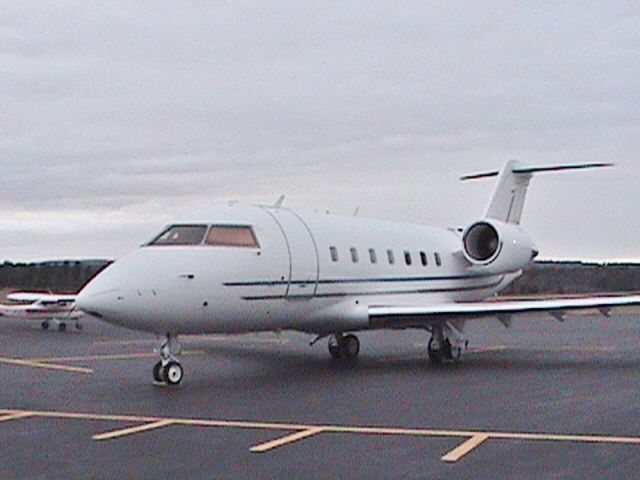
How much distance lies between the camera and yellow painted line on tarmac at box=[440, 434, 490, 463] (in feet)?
30.6

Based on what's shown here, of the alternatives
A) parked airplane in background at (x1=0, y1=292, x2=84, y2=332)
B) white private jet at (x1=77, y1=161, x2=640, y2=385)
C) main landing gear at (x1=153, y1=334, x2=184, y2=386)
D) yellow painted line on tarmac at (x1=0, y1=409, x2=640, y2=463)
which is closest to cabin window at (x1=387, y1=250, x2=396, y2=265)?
white private jet at (x1=77, y1=161, x2=640, y2=385)

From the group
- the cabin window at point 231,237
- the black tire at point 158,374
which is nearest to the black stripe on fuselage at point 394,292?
the cabin window at point 231,237

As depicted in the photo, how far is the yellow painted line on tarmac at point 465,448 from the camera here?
9.34m

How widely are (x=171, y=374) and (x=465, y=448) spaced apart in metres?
6.91

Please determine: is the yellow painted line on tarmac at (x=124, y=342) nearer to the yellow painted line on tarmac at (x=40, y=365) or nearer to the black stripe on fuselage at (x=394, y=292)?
the yellow painted line on tarmac at (x=40, y=365)

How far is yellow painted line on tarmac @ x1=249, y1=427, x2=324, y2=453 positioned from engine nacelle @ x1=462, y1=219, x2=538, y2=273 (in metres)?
12.9

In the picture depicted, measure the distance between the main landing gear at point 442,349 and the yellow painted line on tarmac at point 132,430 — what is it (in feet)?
31.6

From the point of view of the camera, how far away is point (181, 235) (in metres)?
17.0

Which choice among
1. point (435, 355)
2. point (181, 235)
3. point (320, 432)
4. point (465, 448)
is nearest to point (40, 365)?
point (181, 235)

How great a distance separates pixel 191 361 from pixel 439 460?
11.9 meters

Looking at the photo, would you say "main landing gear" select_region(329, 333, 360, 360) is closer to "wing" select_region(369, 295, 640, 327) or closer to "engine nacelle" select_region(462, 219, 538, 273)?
"wing" select_region(369, 295, 640, 327)

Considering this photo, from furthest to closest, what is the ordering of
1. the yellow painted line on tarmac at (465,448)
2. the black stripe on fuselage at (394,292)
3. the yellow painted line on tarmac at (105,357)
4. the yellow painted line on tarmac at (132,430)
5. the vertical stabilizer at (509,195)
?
the vertical stabilizer at (509,195) → the yellow painted line on tarmac at (105,357) → the black stripe on fuselage at (394,292) → the yellow painted line on tarmac at (132,430) → the yellow painted line on tarmac at (465,448)

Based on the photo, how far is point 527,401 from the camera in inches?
537

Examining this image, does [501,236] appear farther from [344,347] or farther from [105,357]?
[105,357]
